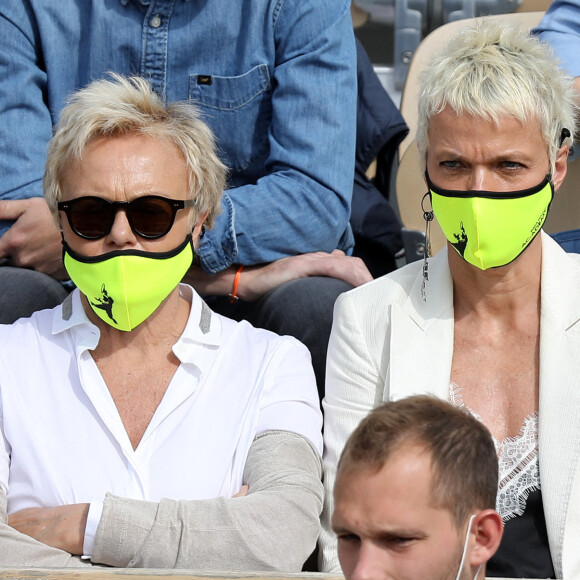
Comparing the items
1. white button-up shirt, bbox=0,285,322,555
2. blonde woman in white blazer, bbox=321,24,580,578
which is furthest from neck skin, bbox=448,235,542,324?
white button-up shirt, bbox=0,285,322,555

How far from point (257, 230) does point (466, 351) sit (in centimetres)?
Answer: 79

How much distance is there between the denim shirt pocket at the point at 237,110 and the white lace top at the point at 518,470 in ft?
4.24

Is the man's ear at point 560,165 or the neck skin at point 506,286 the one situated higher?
the man's ear at point 560,165

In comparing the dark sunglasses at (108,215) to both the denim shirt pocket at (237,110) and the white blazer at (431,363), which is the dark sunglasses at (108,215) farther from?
the denim shirt pocket at (237,110)

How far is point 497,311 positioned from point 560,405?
1.12 feet

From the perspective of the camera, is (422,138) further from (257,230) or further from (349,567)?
(349,567)

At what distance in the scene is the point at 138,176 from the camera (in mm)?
2633

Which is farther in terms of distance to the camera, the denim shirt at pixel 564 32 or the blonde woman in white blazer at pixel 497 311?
the denim shirt at pixel 564 32

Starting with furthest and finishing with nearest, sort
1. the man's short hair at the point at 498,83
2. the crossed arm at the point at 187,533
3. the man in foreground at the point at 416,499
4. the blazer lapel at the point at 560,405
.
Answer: the man's short hair at the point at 498,83 < the blazer lapel at the point at 560,405 < the crossed arm at the point at 187,533 < the man in foreground at the point at 416,499

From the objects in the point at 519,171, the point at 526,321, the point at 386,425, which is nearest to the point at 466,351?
the point at 526,321

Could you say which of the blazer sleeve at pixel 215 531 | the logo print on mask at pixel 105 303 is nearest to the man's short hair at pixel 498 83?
the logo print on mask at pixel 105 303

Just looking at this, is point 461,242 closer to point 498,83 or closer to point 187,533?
point 498,83

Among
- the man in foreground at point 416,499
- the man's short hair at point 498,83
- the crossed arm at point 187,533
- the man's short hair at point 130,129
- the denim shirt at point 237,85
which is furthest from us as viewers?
the denim shirt at point 237,85

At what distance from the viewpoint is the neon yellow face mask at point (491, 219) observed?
2.55 m
